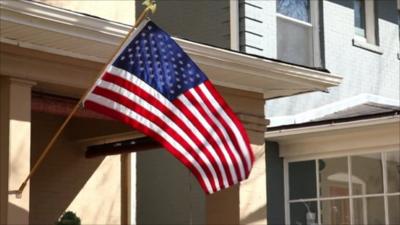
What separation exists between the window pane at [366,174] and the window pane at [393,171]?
0.16 m

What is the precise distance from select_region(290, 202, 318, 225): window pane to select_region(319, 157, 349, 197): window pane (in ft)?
1.00

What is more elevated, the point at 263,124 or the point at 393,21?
the point at 393,21

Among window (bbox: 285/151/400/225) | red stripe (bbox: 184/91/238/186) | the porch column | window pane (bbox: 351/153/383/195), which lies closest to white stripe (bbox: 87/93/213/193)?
red stripe (bbox: 184/91/238/186)

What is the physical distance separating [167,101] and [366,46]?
10.3 metres

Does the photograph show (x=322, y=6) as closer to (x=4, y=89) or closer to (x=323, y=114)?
(x=323, y=114)

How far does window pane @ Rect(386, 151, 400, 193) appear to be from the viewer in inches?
533

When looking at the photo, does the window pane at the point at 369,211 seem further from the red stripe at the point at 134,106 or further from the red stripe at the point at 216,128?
the red stripe at the point at 134,106

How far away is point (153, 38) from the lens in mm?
7105

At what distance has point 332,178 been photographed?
1441 centimetres

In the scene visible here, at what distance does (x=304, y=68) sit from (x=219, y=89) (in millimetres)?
944

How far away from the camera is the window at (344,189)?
538 inches

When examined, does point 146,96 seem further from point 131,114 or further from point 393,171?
point 393,171

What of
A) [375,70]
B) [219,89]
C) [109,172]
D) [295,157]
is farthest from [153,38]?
[375,70]

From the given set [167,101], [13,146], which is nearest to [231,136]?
[167,101]
